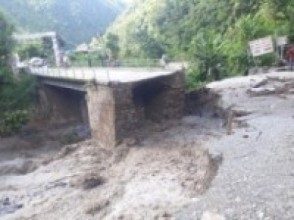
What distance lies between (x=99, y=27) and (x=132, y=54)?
172 ft

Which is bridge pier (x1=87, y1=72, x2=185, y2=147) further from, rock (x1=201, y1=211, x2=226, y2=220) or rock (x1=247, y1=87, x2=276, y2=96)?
rock (x1=201, y1=211, x2=226, y2=220)

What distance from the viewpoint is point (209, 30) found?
49.3 metres

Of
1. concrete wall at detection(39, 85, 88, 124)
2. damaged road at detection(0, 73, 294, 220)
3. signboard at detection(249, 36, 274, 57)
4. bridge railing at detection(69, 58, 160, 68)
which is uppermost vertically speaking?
signboard at detection(249, 36, 274, 57)

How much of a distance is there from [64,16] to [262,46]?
75031mm

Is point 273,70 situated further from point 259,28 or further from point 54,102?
point 54,102

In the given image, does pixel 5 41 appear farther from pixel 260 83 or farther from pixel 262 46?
pixel 260 83

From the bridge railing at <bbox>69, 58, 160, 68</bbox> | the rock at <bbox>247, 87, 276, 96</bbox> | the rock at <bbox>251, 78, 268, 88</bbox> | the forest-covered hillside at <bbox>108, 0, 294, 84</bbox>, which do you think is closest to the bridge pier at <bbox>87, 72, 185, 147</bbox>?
the bridge railing at <bbox>69, 58, 160, 68</bbox>

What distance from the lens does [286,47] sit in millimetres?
34344

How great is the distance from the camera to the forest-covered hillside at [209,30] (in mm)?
35750

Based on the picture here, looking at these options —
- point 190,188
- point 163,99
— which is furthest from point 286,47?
point 190,188

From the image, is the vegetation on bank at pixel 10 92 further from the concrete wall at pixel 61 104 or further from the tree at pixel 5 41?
the concrete wall at pixel 61 104

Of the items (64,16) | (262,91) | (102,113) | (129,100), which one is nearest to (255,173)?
(129,100)

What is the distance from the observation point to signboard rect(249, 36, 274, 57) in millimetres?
33125

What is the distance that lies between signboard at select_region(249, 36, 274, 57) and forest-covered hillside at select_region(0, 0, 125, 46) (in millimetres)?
59410
